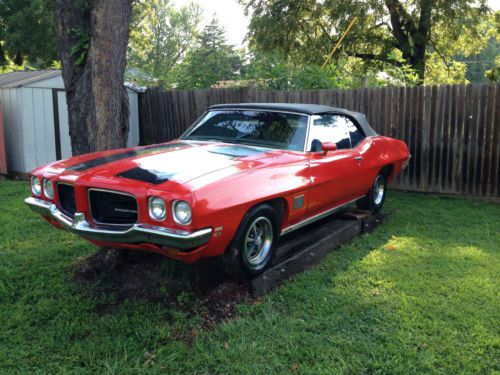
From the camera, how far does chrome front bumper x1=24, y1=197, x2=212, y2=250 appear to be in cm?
309

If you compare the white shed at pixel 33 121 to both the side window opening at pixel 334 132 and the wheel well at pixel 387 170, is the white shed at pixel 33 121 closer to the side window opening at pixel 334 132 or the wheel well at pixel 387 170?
the side window opening at pixel 334 132

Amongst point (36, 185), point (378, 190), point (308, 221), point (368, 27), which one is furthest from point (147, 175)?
point (368, 27)

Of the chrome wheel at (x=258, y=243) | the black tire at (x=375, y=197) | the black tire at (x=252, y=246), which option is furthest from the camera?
the black tire at (x=375, y=197)

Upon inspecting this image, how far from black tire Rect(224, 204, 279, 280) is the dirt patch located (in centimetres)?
20

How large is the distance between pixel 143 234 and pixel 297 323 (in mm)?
1275

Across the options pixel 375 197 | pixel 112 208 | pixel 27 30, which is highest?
pixel 27 30

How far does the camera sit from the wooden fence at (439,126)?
24.2ft

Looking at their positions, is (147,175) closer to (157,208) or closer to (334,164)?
(157,208)

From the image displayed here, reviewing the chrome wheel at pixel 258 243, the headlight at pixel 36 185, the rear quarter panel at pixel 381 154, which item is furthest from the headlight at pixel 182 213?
the rear quarter panel at pixel 381 154

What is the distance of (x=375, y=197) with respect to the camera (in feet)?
20.4

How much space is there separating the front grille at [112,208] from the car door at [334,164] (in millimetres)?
1742

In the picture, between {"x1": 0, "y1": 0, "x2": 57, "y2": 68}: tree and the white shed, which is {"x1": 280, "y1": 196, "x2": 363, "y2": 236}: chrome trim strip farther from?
{"x1": 0, "y1": 0, "x2": 57, "y2": 68}: tree

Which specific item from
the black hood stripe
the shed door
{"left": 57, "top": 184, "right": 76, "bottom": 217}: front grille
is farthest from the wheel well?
the shed door

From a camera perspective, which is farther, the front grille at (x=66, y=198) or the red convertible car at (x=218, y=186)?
the front grille at (x=66, y=198)
